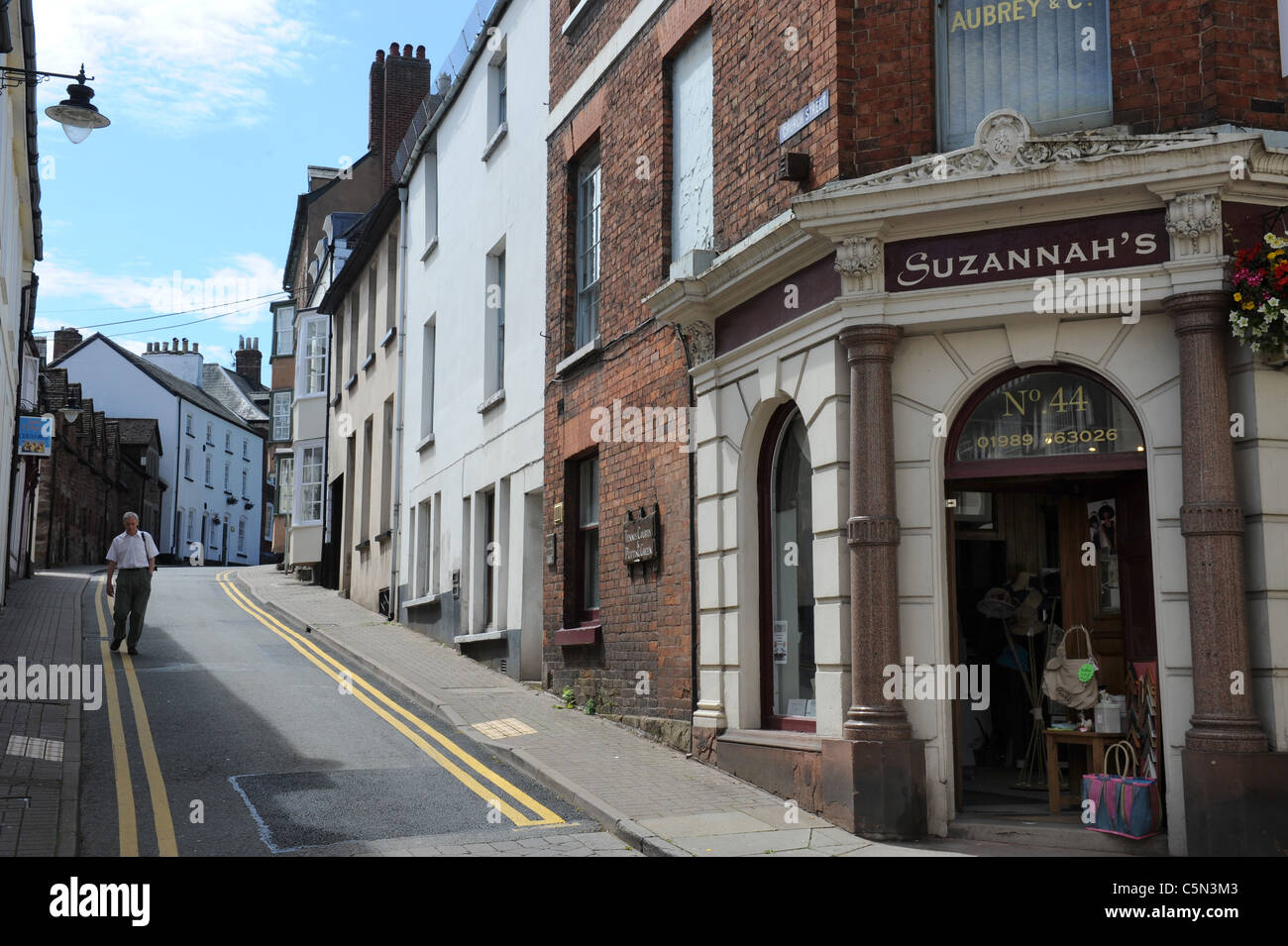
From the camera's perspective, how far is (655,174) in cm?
1276

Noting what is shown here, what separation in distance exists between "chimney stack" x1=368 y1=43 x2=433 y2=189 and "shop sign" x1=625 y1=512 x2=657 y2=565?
81.9 feet

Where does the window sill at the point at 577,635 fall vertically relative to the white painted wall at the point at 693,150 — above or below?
below

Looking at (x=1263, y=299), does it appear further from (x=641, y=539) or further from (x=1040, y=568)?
(x=641, y=539)

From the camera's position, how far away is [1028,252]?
8734 mm

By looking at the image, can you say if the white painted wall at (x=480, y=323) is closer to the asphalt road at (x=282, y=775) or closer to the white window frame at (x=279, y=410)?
the asphalt road at (x=282, y=775)

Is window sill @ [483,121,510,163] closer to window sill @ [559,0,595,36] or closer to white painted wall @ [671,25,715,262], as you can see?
window sill @ [559,0,595,36]

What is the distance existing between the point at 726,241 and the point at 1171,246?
419 cm

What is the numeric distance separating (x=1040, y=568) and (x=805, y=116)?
4408mm

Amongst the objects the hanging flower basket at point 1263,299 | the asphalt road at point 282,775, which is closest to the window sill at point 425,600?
the asphalt road at point 282,775

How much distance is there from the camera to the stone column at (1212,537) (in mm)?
7734

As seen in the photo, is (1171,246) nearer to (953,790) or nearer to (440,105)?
(953,790)

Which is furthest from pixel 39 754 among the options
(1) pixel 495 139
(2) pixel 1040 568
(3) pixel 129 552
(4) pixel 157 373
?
(4) pixel 157 373

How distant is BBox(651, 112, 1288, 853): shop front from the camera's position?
7.94m

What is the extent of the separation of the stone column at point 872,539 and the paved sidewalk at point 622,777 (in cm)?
91
